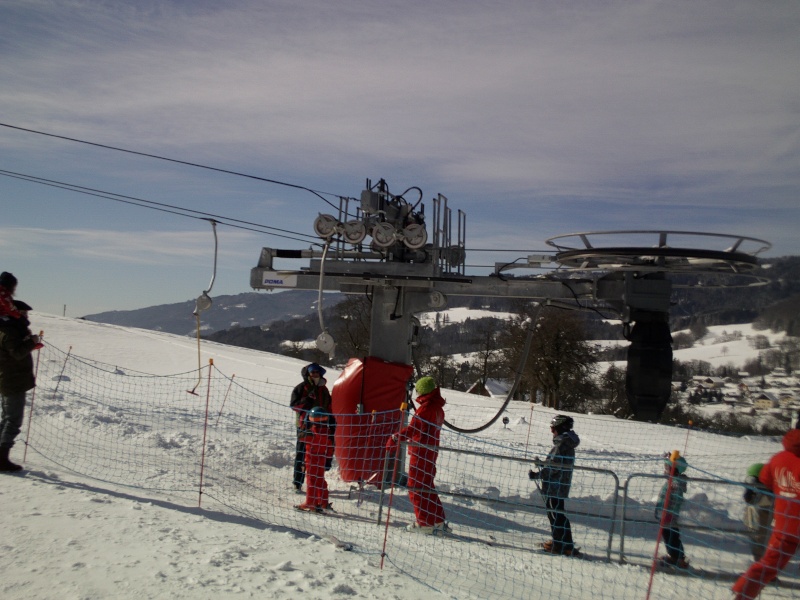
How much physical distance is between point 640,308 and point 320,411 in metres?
4.46

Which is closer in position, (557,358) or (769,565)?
(769,565)

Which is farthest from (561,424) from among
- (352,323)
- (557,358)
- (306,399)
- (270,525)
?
(352,323)

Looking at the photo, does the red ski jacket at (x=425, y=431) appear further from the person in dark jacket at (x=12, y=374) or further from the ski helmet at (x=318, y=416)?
the person in dark jacket at (x=12, y=374)

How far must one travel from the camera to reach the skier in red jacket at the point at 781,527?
5.44 m

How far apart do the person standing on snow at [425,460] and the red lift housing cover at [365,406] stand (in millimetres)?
1605

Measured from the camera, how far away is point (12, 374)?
711 centimetres

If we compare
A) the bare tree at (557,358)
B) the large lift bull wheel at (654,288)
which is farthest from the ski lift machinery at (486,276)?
the bare tree at (557,358)

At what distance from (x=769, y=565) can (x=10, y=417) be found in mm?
7885

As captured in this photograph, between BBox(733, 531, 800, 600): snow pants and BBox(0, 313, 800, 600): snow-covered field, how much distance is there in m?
0.45

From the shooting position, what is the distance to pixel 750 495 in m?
6.46

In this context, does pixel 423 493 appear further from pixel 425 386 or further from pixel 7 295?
pixel 7 295

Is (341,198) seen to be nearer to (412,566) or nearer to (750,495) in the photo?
(412,566)

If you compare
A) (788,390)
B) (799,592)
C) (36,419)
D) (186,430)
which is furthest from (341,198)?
(788,390)

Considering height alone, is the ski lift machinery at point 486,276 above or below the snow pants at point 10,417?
above
